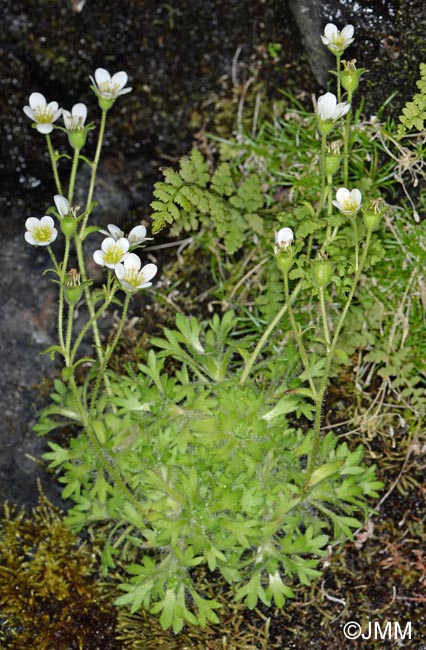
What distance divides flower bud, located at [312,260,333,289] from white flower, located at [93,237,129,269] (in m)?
0.72

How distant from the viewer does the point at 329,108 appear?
3.10 meters

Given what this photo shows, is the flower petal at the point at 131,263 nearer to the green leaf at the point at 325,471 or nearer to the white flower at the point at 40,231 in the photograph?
the white flower at the point at 40,231

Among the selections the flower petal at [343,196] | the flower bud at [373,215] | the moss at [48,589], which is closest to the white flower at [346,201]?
the flower petal at [343,196]

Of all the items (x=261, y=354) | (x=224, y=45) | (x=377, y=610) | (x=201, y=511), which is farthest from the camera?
(x=224, y=45)

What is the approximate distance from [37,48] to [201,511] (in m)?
2.58

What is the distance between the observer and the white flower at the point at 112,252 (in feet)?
10.4

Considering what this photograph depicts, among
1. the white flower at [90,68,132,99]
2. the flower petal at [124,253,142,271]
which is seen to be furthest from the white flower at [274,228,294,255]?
the white flower at [90,68,132,99]

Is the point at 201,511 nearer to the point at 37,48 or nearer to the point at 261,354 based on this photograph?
the point at 261,354

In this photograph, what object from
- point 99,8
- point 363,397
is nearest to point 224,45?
point 99,8

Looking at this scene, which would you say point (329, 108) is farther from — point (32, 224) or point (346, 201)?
point (32, 224)

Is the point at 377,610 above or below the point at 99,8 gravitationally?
below

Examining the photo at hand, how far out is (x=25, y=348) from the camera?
13.6ft

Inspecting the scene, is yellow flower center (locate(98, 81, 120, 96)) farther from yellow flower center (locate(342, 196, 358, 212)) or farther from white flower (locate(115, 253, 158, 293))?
yellow flower center (locate(342, 196, 358, 212))

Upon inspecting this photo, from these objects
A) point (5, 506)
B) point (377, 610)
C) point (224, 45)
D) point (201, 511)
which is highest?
point (224, 45)
